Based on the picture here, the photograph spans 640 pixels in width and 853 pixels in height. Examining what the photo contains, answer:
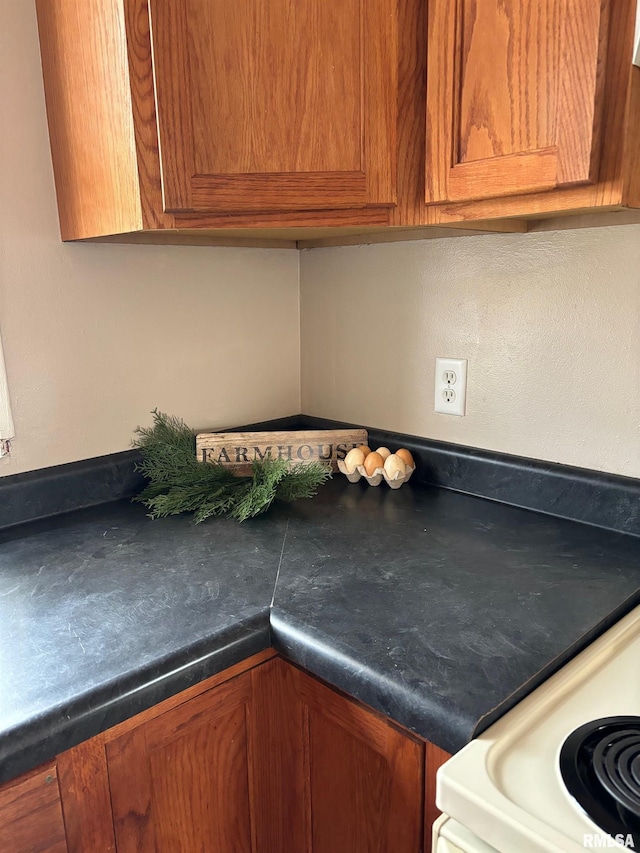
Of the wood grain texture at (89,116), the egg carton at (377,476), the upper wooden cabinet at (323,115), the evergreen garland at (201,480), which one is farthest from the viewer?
the egg carton at (377,476)

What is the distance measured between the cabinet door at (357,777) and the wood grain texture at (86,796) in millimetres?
246

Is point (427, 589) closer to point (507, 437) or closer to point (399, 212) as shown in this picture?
point (507, 437)

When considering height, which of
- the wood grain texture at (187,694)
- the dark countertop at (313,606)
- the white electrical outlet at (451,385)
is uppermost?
the white electrical outlet at (451,385)

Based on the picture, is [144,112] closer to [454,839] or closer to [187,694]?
[187,694]

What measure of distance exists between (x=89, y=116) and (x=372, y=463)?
2.49ft

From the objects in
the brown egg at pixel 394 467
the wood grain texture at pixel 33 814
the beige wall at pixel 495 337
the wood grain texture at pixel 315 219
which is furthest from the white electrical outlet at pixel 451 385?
the wood grain texture at pixel 33 814

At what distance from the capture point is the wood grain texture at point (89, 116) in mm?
852

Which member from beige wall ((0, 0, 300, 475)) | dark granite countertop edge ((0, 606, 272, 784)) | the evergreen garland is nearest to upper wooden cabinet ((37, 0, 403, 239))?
beige wall ((0, 0, 300, 475))

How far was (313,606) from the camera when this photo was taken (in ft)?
2.64

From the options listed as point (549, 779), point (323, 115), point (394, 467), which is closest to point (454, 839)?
point (549, 779)

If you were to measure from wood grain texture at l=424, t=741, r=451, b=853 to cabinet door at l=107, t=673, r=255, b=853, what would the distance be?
240 millimetres

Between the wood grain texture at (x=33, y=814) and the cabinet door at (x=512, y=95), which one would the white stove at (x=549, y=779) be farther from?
the cabinet door at (x=512, y=95)

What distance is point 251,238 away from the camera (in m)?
1.34

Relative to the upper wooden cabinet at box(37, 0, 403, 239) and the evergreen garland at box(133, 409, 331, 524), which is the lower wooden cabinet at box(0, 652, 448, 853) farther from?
the upper wooden cabinet at box(37, 0, 403, 239)
